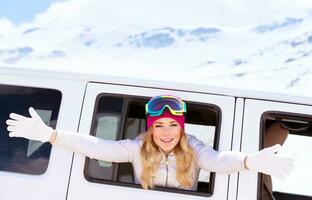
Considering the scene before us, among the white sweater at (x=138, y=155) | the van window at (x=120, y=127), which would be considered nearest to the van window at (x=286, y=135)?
the white sweater at (x=138, y=155)

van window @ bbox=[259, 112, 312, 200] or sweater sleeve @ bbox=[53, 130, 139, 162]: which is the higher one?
van window @ bbox=[259, 112, 312, 200]

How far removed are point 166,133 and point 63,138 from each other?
2.22ft

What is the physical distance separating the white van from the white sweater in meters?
0.08

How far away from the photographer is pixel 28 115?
384 centimetres

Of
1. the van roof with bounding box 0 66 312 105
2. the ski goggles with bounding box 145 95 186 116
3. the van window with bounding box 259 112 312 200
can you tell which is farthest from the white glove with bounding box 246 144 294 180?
the ski goggles with bounding box 145 95 186 116

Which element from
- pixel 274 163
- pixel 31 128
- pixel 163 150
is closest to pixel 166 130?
pixel 163 150

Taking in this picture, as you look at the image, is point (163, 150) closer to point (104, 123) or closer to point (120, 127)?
point (120, 127)

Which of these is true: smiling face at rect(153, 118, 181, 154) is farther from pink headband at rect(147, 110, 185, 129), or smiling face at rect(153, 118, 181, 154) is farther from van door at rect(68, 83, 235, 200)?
van door at rect(68, 83, 235, 200)

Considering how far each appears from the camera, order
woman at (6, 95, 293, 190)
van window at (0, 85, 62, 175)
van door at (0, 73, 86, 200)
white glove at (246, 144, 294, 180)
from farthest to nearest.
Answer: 1. van window at (0, 85, 62, 175)
2. van door at (0, 73, 86, 200)
3. woman at (6, 95, 293, 190)
4. white glove at (246, 144, 294, 180)

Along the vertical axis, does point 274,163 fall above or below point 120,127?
below

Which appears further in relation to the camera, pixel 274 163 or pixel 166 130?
pixel 166 130

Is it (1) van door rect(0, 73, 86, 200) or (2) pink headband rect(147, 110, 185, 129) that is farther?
(2) pink headband rect(147, 110, 185, 129)

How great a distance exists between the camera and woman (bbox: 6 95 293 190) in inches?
137

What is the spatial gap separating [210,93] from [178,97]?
0.21 m
